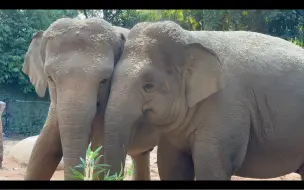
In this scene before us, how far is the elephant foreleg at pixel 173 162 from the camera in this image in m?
4.64

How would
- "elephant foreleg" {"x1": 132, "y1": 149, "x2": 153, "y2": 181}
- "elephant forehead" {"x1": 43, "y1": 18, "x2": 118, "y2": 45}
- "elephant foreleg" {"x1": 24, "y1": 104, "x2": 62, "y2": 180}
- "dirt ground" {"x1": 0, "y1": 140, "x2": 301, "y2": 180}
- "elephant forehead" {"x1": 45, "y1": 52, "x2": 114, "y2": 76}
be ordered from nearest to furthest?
"elephant forehead" {"x1": 45, "y1": 52, "x2": 114, "y2": 76}
"elephant forehead" {"x1": 43, "y1": 18, "x2": 118, "y2": 45}
"elephant foreleg" {"x1": 24, "y1": 104, "x2": 62, "y2": 180}
"elephant foreleg" {"x1": 132, "y1": 149, "x2": 153, "y2": 181}
"dirt ground" {"x1": 0, "y1": 140, "x2": 301, "y2": 180}

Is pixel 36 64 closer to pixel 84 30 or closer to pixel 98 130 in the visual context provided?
pixel 84 30

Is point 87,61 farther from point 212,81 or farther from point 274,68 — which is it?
point 274,68

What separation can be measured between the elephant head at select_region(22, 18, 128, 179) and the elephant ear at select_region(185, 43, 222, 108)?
2.02 feet

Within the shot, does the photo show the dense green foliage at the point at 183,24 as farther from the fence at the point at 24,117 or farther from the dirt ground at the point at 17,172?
the dirt ground at the point at 17,172

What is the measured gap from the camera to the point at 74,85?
3.84 meters

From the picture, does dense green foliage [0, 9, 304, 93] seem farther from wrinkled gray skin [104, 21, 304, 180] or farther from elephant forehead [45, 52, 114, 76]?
elephant forehead [45, 52, 114, 76]

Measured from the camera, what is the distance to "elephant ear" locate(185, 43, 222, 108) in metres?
4.26

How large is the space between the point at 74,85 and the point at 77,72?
0.39ft

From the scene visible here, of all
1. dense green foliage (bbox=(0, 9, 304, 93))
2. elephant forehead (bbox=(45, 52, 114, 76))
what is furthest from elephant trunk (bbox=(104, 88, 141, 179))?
dense green foliage (bbox=(0, 9, 304, 93))

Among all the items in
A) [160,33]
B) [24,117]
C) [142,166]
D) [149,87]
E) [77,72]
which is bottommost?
[24,117]

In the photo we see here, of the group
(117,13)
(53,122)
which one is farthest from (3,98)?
(53,122)

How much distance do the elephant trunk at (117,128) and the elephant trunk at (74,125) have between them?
144 millimetres

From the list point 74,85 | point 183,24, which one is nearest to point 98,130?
point 74,85
